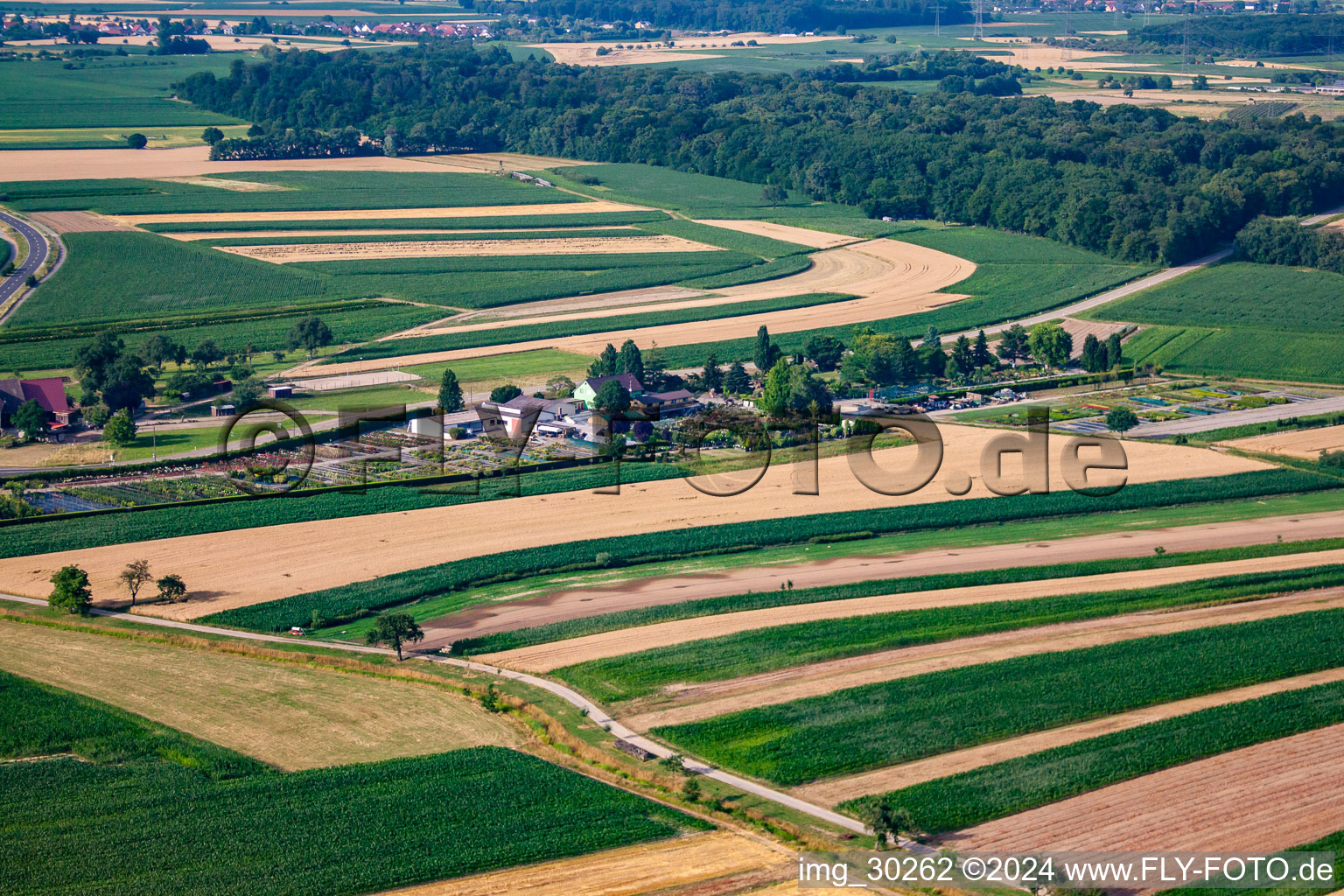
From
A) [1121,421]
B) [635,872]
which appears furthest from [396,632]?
[1121,421]

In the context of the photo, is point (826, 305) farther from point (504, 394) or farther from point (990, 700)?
Answer: point (990, 700)

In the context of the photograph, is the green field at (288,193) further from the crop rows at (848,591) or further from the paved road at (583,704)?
the crop rows at (848,591)

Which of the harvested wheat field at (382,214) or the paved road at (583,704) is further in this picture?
the harvested wheat field at (382,214)

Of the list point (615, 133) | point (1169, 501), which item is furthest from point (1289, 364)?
point (615, 133)

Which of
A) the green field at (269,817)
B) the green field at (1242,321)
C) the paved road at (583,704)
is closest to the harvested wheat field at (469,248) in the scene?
the green field at (1242,321)

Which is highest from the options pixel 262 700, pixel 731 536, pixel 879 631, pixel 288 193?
pixel 288 193

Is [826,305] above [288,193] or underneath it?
underneath

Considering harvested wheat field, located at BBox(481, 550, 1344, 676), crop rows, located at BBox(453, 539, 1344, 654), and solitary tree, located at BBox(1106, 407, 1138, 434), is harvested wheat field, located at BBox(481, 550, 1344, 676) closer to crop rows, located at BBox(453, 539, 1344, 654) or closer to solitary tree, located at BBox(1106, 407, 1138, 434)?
crop rows, located at BBox(453, 539, 1344, 654)
